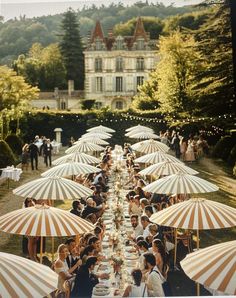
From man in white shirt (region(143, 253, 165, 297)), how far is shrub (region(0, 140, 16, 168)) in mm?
4803

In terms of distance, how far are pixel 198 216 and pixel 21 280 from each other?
247 cm

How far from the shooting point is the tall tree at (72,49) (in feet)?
24.8

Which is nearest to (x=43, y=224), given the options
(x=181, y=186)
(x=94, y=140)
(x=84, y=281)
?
(x=84, y=281)

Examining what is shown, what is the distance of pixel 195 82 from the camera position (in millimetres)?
8219

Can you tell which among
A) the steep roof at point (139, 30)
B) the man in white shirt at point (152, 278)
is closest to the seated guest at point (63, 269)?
the man in white shirt at point (152, 278)

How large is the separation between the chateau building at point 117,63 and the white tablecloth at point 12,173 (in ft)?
6.04

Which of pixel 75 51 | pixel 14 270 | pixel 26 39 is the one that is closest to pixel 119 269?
pixel 14 270

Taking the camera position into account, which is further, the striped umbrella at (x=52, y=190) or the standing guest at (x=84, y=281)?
the striped umbrella at (x=52, y=190)

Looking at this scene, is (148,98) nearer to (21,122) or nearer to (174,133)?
(174,133)

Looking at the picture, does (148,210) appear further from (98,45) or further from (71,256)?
(98,45)

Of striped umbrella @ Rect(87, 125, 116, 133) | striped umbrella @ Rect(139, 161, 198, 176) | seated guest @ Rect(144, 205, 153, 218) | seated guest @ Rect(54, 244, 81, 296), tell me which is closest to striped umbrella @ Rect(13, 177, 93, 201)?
seated guest @ Rect(144, 205, 153, 218)

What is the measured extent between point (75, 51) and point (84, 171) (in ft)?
6.77

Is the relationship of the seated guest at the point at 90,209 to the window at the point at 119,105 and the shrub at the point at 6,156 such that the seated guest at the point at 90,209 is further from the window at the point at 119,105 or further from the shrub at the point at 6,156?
the shrub at the point at 6,156

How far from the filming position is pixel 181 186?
6.84m
